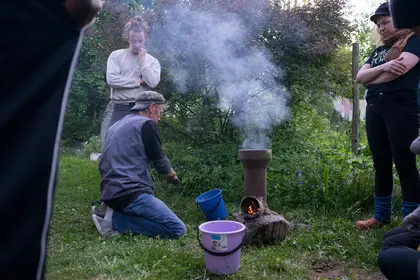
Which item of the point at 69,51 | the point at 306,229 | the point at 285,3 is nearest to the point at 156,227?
the point at 306,229

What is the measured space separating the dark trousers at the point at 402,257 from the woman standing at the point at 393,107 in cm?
92

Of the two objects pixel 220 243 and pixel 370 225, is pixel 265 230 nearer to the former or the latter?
pixel 220 243

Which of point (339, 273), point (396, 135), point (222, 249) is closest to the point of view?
point (222, 249)

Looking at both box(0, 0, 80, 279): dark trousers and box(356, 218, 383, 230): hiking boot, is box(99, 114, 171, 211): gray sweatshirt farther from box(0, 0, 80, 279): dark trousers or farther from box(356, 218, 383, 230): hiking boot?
box(0, 0, 80, 279): dark trousers

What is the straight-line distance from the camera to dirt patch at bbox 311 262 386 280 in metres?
2.76

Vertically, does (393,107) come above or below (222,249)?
above

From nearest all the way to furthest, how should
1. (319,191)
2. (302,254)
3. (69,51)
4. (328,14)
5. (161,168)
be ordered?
(69,51)
(302,254)
(161,168)
(319,191)
(328,14)

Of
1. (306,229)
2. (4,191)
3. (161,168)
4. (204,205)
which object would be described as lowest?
(306,229)

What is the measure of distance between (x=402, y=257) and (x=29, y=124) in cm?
197

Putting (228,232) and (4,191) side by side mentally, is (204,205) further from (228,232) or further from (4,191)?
(4,191)

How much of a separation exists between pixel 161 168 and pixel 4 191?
3036 mm

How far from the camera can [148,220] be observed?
3.63 m

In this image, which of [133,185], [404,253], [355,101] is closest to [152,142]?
[133,185]

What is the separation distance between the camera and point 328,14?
5.59 metres
